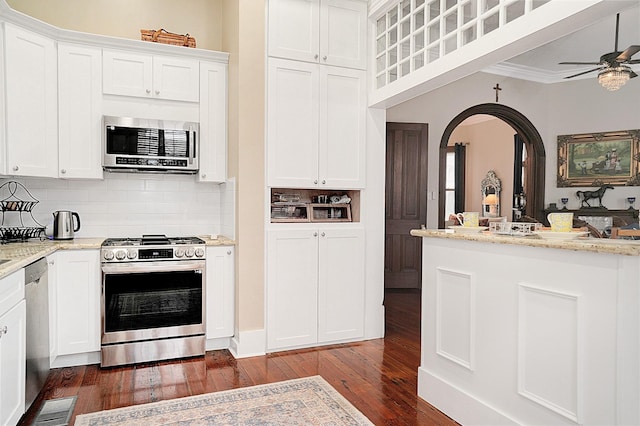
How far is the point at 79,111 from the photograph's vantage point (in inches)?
132

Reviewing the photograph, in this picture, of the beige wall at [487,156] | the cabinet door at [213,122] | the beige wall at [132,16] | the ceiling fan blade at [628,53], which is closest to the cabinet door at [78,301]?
the cabinet door at [213,122]

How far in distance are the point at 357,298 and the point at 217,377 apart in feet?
4.52

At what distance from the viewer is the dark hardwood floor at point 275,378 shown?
8.45ft

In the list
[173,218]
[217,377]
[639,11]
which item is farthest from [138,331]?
[639,11]

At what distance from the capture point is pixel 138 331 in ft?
10.7

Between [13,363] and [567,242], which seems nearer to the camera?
[567,242]

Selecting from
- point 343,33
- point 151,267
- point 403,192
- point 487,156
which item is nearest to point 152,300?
point 151,267

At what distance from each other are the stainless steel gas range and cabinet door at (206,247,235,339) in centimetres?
7

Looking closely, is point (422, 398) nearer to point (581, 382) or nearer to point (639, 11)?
point (581, 382)

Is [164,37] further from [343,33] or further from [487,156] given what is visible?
[487,156]


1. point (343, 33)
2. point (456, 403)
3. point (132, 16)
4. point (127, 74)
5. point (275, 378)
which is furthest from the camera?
point (132, 16)

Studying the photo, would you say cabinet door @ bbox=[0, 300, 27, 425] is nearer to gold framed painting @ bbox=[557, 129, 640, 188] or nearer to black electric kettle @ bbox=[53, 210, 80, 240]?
black electric kettle @ bbox=[53, 210, 80, 240]

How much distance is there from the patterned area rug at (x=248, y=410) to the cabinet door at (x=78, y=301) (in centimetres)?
83

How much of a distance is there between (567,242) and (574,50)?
15.9ft
